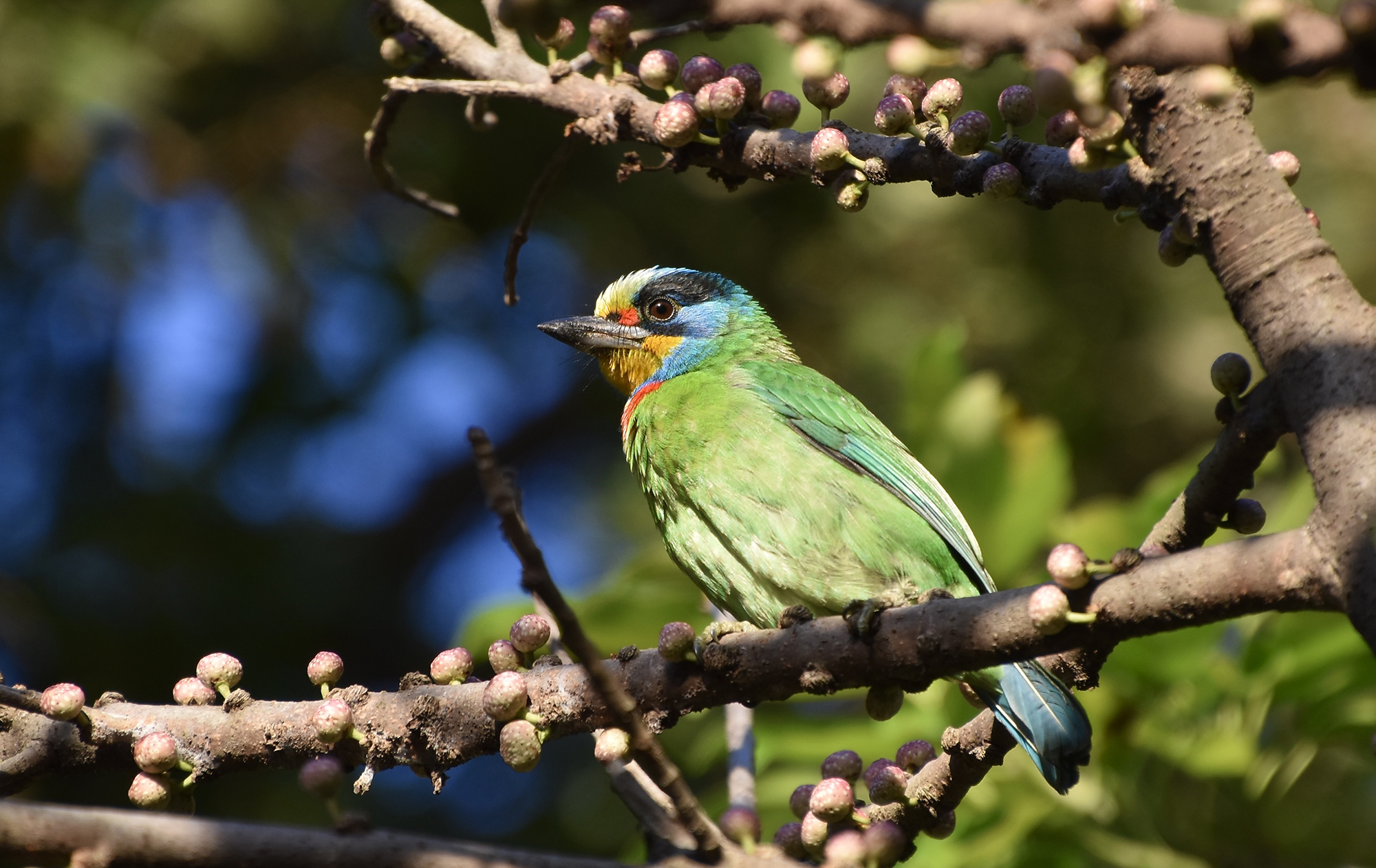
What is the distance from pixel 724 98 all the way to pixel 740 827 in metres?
1.08

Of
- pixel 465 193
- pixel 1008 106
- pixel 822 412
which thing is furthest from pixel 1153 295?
pixel 1008 106

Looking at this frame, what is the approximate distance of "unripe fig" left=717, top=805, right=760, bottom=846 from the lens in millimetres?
1336

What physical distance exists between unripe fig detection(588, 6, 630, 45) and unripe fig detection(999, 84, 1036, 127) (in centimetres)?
63

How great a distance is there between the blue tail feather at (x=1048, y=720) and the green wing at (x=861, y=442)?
18.6 inches

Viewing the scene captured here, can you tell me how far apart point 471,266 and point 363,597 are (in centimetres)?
151

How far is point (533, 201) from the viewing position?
2.15 meters

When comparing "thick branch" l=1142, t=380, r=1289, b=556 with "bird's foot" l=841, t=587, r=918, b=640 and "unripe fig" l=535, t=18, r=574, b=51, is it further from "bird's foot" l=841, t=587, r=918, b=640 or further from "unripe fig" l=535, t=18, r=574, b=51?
"unripe fig" l=535, t=18, r=574, b=51

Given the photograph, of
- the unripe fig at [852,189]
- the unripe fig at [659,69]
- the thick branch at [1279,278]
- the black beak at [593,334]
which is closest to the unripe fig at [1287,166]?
the thick branch at [1279,278]

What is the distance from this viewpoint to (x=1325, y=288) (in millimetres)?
1291

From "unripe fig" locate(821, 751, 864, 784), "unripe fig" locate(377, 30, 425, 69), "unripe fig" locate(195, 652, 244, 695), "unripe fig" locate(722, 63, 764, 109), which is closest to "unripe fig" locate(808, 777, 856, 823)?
"unripe fig" locate(821, 751, 864, 784)

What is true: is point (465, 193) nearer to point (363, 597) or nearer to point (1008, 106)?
point (363, 597)

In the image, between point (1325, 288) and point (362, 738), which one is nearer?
point (1325, 288)

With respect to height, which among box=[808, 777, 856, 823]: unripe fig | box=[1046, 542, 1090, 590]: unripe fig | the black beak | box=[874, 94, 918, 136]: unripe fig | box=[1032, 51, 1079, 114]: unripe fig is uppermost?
the black beak

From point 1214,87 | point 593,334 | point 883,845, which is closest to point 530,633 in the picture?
point 883,845
